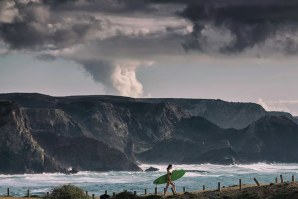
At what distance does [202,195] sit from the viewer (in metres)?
72.6

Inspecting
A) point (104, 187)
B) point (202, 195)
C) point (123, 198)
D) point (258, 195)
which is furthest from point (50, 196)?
point (104, 187)

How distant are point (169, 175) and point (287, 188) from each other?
1057 centimetres

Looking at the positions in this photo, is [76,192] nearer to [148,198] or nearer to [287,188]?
[148,198]

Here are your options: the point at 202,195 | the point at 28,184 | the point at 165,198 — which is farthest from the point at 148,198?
the point at 28,184

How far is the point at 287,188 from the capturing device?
2685 inches

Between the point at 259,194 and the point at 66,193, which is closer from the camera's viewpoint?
the point at 259,194

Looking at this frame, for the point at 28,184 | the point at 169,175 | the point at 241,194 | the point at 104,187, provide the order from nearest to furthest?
the point at 169,175, the point at 241,194, the point at 104,187, the point at 28,184

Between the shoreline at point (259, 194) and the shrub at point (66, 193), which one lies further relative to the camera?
the shrub at point (66, 193)

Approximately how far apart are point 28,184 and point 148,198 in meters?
132

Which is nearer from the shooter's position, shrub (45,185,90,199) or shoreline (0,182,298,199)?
shoreline (0,182,298,199)

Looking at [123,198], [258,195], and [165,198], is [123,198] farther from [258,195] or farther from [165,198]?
[258,195]

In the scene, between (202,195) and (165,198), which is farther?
(202,195)

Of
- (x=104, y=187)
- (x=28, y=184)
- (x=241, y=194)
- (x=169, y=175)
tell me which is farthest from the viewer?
(x=28, y=184)

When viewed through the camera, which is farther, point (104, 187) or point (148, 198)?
point (104, 187)
